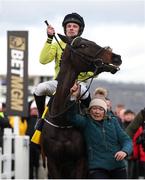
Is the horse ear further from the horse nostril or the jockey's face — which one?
the horse nostril

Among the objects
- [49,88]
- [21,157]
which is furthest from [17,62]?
[49,88]

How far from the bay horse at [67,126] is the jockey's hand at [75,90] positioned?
0.05 m

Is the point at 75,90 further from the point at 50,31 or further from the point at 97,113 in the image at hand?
the point at 50,31

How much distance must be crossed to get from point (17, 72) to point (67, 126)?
7668mm

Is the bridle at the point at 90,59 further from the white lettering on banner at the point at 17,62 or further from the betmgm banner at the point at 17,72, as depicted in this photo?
the white lettering on banner at the point at 17,62

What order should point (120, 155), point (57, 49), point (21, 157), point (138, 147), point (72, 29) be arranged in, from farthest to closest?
1. point (21, 157)
2. point (138, 147)
3. point (57, 49)
4. point (72, 29)
5. point (120, 155)

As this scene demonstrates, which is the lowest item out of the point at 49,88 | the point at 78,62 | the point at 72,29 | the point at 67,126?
the point at 67,126

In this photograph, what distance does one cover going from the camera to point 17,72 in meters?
16.7

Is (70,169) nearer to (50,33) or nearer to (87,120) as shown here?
(87,120)

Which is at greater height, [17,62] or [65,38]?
[65,38]

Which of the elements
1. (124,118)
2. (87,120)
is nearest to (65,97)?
(87,120)

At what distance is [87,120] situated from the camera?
921cm

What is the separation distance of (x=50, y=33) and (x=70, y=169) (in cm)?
176

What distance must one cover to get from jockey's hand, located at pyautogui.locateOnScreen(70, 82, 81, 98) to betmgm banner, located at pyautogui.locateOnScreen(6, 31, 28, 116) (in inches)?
279
